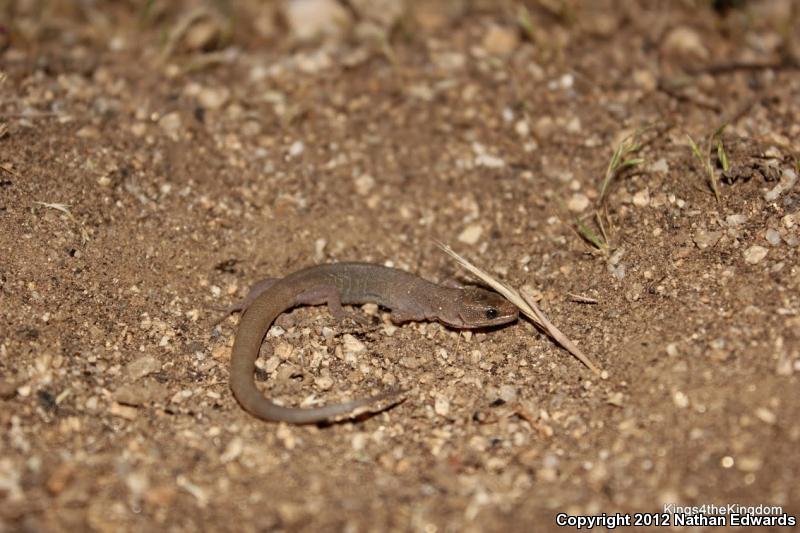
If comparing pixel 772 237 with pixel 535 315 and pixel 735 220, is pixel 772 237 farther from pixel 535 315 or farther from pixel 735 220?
pixel 535 315

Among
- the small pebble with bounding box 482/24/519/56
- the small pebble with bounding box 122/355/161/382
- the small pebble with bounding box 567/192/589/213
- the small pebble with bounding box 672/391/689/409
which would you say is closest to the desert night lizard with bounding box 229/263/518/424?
the small pebble with bounding box 122/355/161/382

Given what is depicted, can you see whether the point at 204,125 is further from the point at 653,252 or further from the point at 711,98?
the point at 711,98

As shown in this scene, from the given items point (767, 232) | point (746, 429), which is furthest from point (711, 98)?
point (746, 429)

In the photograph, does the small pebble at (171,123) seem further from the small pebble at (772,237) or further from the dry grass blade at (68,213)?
the small pebble at (772,237)

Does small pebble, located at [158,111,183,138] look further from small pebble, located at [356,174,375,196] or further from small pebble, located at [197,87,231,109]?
small pebble, located at [356,174,375,196]

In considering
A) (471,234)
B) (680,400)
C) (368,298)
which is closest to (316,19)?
(471,234)

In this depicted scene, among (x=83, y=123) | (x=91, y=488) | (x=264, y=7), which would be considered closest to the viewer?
(x=91, y=488)
